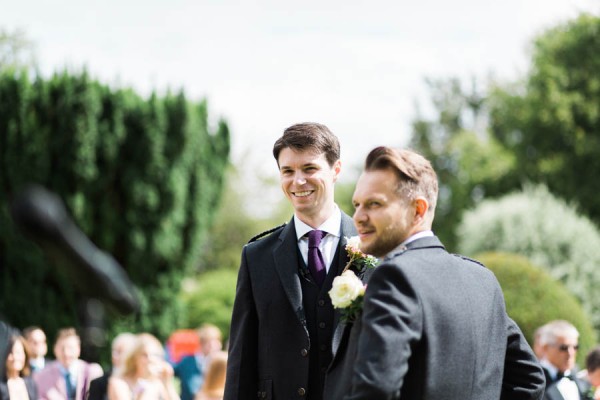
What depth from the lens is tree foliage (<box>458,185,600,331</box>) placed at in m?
23.1

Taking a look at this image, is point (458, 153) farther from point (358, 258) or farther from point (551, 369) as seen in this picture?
point (358, 258)

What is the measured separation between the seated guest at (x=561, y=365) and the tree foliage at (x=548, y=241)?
14526 mm

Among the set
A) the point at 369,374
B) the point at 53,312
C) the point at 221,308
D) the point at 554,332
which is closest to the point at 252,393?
the point at 369,374

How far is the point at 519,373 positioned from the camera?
12.8 ft

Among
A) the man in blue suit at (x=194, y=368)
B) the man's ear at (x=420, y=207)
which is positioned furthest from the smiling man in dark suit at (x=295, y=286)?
the man in blue suit at (x=194, y=368)

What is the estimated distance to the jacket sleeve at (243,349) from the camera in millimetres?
4395

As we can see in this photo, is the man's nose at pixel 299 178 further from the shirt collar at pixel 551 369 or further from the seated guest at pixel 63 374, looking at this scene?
the seated guest at pixel 63 374

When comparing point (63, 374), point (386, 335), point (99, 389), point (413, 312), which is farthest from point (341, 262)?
point (63, 374)

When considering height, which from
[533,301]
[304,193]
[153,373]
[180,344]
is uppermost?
[304,193]

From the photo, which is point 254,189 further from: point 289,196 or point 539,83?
point 289,196

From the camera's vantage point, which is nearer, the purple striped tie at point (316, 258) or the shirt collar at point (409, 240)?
the shirt collar at point (409, 240)

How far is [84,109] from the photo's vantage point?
22.6m

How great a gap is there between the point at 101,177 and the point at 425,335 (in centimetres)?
2001

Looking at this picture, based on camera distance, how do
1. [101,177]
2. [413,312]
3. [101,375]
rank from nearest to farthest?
[413,312] → [101,375] → [101,177]
